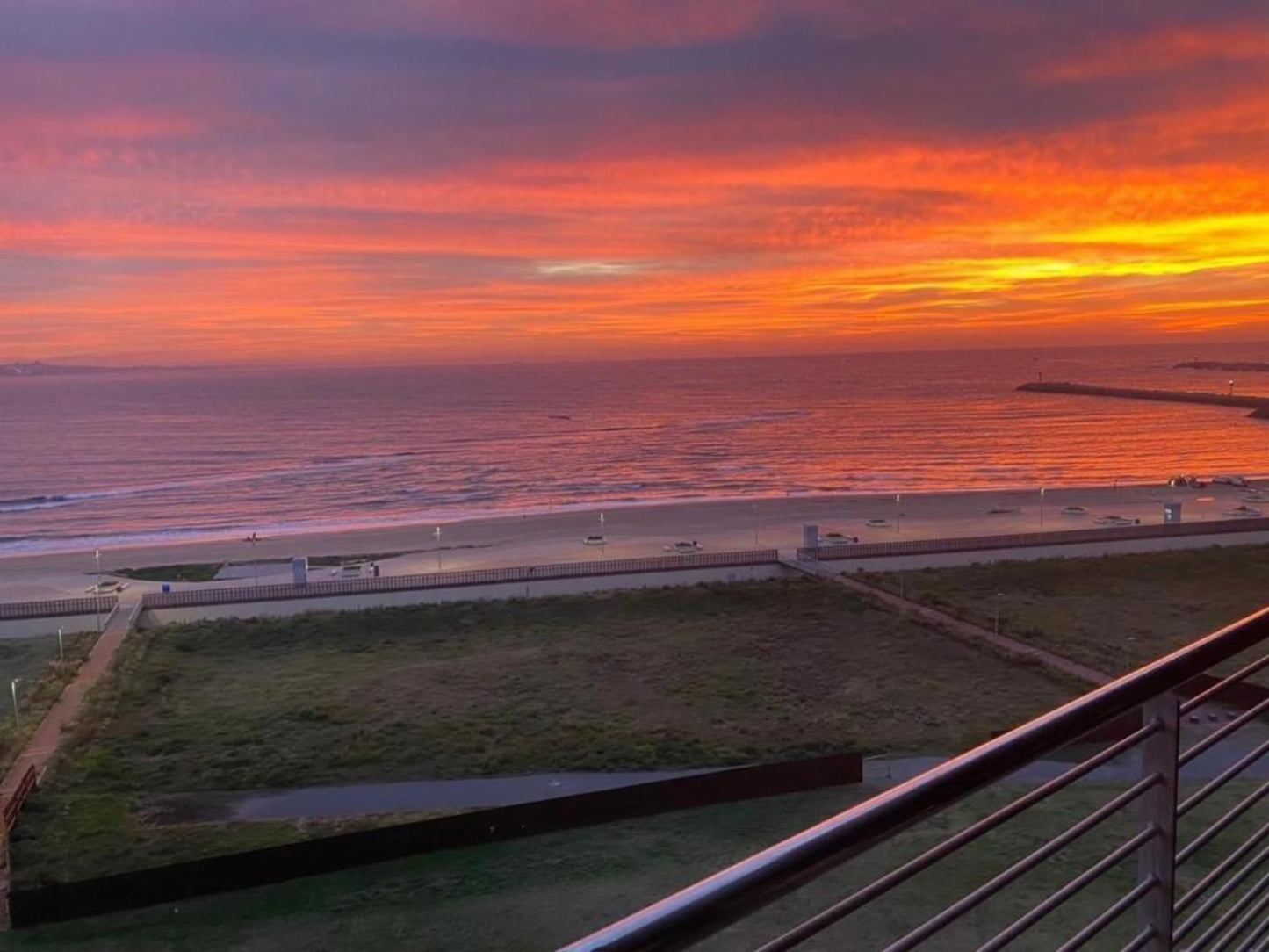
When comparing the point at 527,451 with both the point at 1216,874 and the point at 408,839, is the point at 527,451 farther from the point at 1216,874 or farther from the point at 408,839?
the point at 1216,874

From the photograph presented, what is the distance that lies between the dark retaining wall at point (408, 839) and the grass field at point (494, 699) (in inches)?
27.9

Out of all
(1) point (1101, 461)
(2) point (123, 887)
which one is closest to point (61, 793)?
(2) point (123, 887)

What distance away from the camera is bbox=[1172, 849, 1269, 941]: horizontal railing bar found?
136 centimetres

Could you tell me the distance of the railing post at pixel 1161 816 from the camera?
3.82 ft

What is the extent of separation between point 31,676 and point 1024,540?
20.2 m

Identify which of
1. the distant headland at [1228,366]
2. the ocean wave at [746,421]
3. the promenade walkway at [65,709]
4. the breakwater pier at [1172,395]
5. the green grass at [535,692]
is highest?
the distant headland at [1228,366]

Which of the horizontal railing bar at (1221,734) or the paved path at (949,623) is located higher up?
the horizontal railing bar at (1221,734)

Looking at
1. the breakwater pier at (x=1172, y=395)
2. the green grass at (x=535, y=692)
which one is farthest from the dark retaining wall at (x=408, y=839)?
the breakwater pier at (x=1172, y=395)

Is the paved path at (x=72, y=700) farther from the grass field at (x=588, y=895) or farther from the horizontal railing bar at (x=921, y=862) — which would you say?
the horizontal railing bar at (x=921, y=862)

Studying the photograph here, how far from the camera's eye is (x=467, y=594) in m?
19.8

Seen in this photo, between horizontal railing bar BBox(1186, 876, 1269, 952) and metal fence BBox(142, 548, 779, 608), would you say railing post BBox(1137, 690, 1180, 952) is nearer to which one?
horizontal railing bar BBox(1186, 876, 1269, 952)

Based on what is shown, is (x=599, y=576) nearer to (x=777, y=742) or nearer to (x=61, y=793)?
(x=777, y=742)

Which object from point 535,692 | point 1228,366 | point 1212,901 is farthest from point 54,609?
point 1228,366

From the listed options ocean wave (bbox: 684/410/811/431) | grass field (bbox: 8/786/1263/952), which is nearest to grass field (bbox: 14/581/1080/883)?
grass field (bbox: 8/786/1263/952)
